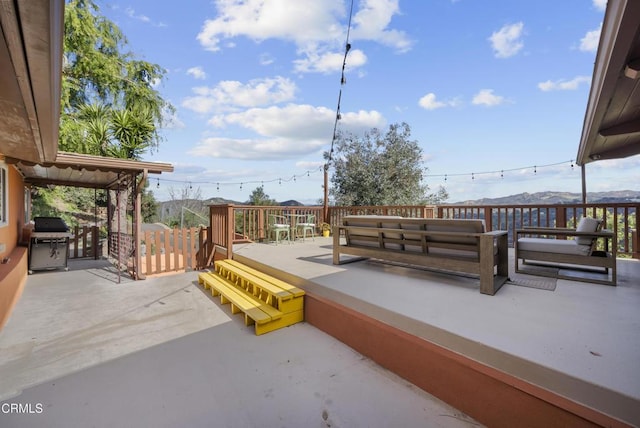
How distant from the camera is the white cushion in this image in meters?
3.06

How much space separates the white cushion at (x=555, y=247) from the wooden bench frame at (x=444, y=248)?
0.51 m

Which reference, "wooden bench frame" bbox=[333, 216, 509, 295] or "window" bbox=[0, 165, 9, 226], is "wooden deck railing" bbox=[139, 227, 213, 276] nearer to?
"window" bbox=[0, 165, 9, 226]

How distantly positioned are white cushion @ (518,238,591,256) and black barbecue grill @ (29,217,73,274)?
846 centimetres

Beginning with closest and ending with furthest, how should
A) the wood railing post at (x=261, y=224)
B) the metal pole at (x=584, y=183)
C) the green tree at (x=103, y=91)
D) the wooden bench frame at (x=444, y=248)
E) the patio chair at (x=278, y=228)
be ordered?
the wooden bench frame at (x=444, y=248) → the metal pole at (x=584, y=183) → the patio chair at (x=278, y=228) → the wood railing post at (x=261, y=224) → the green tree at (x=103, y=91)

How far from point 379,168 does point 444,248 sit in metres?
8.62

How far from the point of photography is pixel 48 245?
595 cm

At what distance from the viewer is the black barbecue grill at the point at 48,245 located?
19.1 feet

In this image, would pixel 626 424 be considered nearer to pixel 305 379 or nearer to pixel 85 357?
pixel 305 379

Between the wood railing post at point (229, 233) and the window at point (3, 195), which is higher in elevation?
the window at point (3, 195)

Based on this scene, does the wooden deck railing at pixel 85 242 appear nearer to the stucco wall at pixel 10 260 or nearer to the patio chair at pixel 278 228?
the stucco wall at pixel 10 260

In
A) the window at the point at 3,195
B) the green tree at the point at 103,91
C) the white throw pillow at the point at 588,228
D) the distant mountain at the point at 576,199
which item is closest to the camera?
the white throw pillow at the point at 588,228

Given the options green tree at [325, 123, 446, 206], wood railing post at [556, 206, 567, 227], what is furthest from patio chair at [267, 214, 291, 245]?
wood railing post at [556, 206, 567, 227]

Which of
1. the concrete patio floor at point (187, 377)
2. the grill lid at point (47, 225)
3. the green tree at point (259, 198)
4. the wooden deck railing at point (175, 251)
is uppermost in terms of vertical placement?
the green tree at point (259, 198)

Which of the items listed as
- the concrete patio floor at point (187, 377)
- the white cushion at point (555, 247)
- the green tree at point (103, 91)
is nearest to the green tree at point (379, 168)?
the green tree at point (103, 91)
